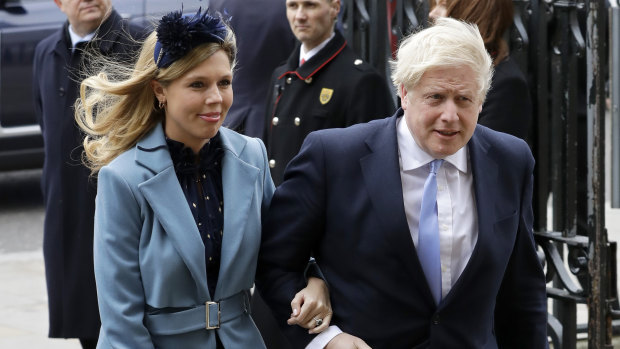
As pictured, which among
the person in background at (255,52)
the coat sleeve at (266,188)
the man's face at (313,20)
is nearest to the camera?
the coat sleeve at (266,188)

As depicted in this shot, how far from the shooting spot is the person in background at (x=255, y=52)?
6.35m

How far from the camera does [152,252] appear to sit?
9.98 ft

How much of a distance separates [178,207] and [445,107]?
74cm

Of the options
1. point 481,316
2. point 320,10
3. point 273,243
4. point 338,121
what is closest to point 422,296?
point 481,316

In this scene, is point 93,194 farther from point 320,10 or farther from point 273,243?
point 273,243

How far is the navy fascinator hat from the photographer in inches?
122

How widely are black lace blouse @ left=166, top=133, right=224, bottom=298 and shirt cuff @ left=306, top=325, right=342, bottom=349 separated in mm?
302

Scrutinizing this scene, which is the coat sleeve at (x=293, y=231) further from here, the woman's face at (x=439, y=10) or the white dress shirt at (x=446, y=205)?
the woman's face at (x=439, y=10)

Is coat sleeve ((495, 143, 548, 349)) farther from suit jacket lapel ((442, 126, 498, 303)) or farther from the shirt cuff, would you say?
the shirt cuff

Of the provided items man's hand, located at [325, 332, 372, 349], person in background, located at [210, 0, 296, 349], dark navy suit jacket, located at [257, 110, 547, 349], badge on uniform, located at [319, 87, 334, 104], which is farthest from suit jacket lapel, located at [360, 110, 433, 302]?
person in background, located at [210, 0, 296, 349]

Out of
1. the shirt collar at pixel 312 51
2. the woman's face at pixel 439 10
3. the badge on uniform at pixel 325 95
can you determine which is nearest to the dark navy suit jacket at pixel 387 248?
the woman's face at pixel 439 10

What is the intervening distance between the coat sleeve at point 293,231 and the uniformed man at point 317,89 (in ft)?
6.19

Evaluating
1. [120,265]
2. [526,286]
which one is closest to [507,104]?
[526,286]

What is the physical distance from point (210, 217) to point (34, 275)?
5030 millimetres
